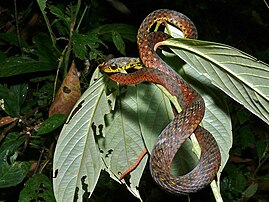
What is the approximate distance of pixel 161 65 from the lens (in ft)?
3.57

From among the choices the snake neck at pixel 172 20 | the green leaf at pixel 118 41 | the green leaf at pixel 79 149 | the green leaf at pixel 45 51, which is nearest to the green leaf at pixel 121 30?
the green leaf at pixel 118 41

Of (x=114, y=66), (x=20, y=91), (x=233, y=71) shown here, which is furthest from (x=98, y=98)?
(x=20, y=91)

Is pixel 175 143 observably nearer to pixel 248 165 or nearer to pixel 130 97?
pixel 130 97

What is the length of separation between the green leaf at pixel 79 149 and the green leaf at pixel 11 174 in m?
0.77

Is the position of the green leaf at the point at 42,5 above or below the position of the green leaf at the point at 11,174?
above

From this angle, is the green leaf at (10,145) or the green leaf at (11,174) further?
the green leaf at (10,145)

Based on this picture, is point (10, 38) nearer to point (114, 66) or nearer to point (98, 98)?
point (98, 98)

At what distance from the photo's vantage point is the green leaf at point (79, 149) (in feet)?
4.00

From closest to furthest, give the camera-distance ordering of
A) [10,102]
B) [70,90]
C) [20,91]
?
1. [70,90]
2. [10,102]
3. [20,91]

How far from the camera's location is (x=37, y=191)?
6.38 feet

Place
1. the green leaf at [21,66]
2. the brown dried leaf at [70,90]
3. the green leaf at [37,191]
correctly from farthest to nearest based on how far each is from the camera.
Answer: the green leaf at [21,66], the green leaf at [37,191], the brown dried leaf at [70,90]

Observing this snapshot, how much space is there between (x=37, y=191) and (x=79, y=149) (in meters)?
0.80

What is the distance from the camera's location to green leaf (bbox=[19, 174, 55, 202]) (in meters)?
1.91

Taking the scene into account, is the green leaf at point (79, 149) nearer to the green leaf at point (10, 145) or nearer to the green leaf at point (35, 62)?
the green leaf at point (10, 145)
